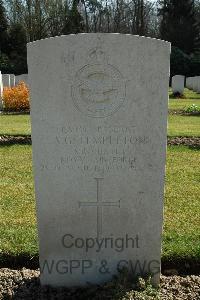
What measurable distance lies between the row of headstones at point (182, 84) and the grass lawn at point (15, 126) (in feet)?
39.4

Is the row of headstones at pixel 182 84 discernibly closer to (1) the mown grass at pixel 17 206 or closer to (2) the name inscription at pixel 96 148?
(1) the mown grass at pixel 17 206

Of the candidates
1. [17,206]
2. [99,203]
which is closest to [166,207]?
[17,206]

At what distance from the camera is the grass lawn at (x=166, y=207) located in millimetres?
4039

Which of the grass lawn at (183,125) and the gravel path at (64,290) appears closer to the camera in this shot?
Result: the gravel path at (64,290)

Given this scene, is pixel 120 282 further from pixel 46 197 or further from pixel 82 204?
pixel 46 197

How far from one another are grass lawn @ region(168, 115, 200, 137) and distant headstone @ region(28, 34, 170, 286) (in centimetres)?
720

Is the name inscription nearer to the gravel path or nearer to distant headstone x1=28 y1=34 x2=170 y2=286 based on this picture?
distant headstone x1=28 y1=34 x2=170 y2=286

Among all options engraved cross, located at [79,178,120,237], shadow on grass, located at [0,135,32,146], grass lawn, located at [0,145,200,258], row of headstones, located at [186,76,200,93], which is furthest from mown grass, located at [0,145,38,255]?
row of headstones, located at [186,76,200,93]

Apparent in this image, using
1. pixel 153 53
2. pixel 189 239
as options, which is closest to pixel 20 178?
pixel 189 239

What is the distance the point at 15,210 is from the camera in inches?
200

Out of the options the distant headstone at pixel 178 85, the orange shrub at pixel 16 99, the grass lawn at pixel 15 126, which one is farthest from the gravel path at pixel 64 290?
the distant headstone at pixel 178 85

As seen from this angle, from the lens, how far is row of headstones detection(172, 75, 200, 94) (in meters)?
23.6

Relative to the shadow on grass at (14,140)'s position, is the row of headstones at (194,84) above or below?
above

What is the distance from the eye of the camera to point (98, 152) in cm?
315
